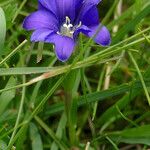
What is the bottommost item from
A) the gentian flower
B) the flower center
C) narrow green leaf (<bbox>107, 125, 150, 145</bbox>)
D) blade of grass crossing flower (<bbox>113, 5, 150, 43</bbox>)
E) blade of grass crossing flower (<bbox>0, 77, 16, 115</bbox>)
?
narrow green leaf (<bbox>107, 125, 150, 145</bbox>)

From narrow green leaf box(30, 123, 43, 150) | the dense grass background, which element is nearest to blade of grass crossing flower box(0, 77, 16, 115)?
the dense grass background

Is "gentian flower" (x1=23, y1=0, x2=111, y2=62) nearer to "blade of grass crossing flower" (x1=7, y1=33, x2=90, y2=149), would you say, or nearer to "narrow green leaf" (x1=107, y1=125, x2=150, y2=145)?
"blade of grass crossing flower" (x1=7, y1=33, x2=90, y2=149)

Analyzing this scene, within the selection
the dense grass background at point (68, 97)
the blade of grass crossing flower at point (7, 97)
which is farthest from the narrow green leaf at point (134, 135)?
the blade of grass crossing flower at point (7, 97)

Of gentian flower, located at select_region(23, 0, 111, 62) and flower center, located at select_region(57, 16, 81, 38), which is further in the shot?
flower center, located at select_region(57, 16, 81, 38)

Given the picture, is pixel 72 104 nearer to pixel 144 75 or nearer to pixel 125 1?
pixel 144 75

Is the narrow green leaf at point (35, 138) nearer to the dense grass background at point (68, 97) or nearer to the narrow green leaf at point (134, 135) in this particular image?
the dense grass background at point (68, 97)

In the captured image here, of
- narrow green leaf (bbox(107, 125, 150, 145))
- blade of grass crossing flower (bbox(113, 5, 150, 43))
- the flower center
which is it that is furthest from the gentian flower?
narrow green leaf (bbox(107, 125, 150, 145))

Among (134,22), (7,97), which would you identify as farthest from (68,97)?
(134,22)

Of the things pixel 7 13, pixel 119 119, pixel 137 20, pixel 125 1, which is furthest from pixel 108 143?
pixel 125 1

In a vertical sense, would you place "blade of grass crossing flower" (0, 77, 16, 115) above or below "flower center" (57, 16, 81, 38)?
below
